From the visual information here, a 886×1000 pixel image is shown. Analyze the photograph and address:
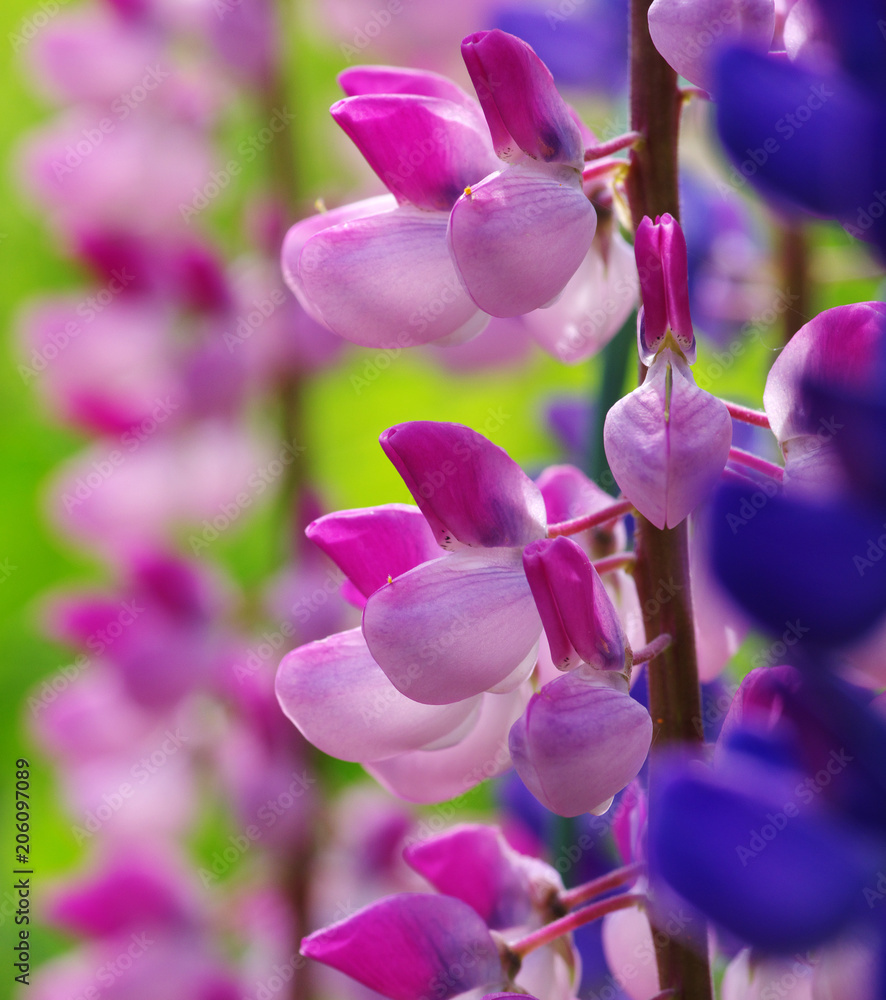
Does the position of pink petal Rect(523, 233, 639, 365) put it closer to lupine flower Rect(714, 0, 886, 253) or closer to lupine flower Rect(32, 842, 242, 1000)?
lupine flower Rect(714, 0, 886, 253)

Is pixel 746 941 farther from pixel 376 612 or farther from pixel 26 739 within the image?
pixel 26 739

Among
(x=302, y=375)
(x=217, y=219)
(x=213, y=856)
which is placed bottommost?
(x=213, y=856)

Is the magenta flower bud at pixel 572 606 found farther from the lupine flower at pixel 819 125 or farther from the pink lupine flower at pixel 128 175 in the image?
the pink lupine flower at pixel 128 175

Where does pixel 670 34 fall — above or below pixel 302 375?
above

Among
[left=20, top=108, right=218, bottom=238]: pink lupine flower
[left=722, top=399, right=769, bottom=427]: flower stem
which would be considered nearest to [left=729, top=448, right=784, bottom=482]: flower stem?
A: [left=722, top=399, right=769, bottom=427]: flower stem

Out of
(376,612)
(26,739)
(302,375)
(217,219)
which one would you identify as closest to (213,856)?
(26,739)

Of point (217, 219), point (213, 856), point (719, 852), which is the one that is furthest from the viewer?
point (217, 219)
